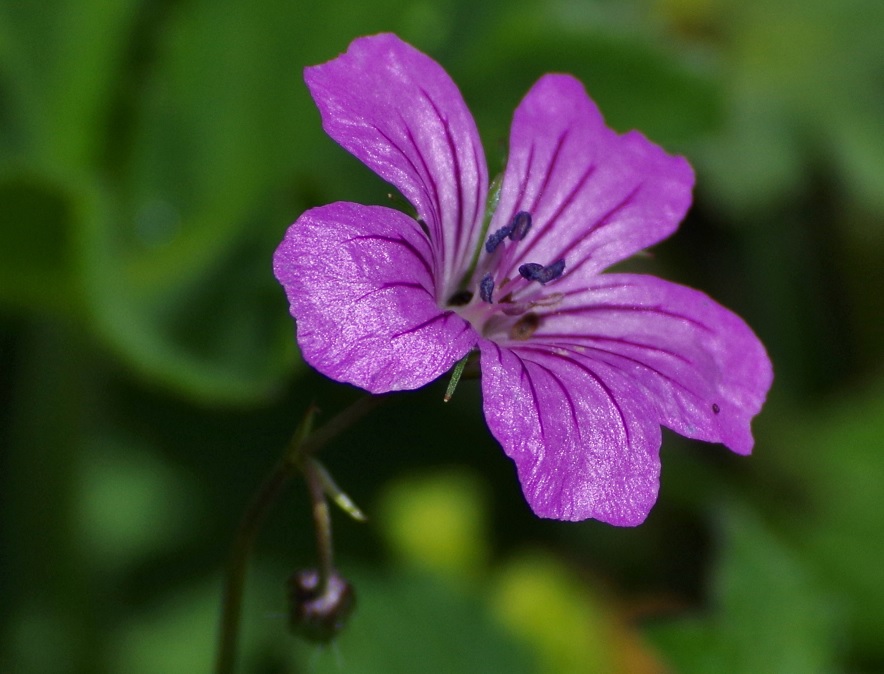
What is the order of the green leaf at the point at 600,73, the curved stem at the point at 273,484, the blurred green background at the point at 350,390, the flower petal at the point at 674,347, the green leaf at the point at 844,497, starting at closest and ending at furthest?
the curved stem at the point at 273,484 < the flower petal at the point at 674,347 < the blurred green background at the point at 350,390 < the green leaf at the point at 600,73 < the green leaf at the point at 844,497

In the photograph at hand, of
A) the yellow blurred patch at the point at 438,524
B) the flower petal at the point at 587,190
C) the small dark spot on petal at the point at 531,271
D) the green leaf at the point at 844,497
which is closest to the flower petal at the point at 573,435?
the small dark spot on petal at the point at 531,271

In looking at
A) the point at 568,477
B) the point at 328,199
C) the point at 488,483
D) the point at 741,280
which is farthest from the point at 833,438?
the point at 568,477

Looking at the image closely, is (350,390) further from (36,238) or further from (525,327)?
(525,327)

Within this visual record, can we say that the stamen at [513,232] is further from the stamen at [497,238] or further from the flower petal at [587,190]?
the flower petal at [587,190]

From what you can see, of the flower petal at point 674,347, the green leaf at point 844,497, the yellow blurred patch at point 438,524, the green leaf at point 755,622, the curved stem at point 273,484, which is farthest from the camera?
the green leaf at point 844,497

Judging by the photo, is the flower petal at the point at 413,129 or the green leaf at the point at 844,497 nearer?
the flower petal at the point at 413,129

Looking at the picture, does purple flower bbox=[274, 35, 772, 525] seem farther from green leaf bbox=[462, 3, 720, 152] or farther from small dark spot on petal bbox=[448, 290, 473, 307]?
green leaf bbox=[462, 3, 720, 152]

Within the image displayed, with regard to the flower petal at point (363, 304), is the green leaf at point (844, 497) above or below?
below

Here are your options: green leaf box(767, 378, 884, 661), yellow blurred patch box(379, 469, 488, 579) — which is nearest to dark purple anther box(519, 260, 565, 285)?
yellow blurred patch box(379, 469, 488, 579)
